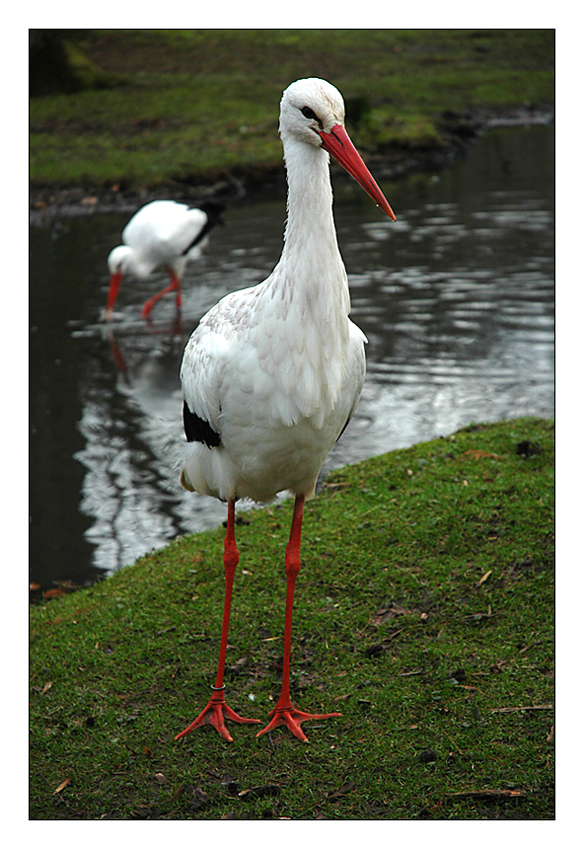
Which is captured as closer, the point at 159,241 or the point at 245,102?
the point at 159,241

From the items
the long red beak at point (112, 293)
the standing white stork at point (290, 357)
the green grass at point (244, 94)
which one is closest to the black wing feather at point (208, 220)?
the long red beak at point (112, 293)

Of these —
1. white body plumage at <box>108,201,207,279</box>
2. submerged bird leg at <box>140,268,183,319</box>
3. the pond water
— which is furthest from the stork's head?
white body plumage at <box>108,201,207,279</box>

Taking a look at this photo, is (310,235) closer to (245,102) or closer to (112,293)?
(112,293)

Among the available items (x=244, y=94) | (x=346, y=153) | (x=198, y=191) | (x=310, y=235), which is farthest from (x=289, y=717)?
(x=244, y=94)

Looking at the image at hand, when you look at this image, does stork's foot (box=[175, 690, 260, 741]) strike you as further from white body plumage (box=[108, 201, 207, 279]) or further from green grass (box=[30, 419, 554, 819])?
white body plumage (box=[108, 201, 207, 279])

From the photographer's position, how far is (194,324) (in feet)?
35.9

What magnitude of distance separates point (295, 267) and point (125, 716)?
2.28 m

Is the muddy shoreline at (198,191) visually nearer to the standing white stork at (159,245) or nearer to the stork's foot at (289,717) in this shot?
the standing white stork at (159,245)

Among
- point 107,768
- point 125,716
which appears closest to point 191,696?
point 125,716

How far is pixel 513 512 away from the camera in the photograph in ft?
16.7

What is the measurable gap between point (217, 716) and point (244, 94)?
23448mm

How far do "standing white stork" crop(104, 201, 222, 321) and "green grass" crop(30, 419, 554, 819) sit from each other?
664cm

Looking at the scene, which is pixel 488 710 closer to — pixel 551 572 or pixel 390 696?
pixel 390 696

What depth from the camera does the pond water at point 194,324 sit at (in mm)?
6562
